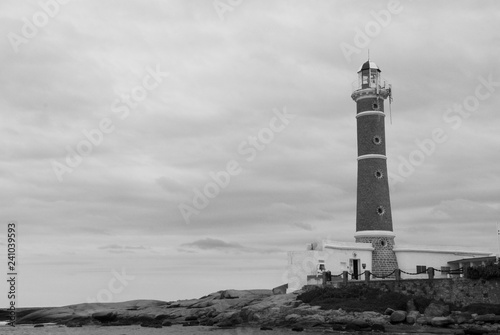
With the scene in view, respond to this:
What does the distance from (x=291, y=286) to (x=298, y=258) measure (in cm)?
230

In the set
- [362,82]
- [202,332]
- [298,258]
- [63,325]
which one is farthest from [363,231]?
[63,325]

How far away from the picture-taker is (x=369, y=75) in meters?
54.4

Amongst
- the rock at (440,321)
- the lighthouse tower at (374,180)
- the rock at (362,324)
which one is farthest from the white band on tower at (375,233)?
the rock at (440,321)

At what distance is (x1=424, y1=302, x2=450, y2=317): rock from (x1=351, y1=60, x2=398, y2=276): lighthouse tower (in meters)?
12.1

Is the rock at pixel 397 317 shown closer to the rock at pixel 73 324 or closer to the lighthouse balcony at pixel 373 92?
the lighthouse balcony at pixel 373 92

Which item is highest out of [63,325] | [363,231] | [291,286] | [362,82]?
[362,82]

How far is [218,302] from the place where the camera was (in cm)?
5222

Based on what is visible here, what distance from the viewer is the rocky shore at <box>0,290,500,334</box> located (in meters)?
36.8

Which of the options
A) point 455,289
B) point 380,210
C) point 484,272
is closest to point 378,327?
point 455,289

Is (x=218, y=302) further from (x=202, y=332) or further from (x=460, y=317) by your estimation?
(x=460, y=317)

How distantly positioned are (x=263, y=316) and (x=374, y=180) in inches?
614

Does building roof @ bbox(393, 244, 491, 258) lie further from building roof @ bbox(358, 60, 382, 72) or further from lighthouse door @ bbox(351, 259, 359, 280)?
building roof @ bbox(358, 60, 382, 72)

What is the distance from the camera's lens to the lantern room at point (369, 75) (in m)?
54.0

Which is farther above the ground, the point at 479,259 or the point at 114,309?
the point at 479,259
